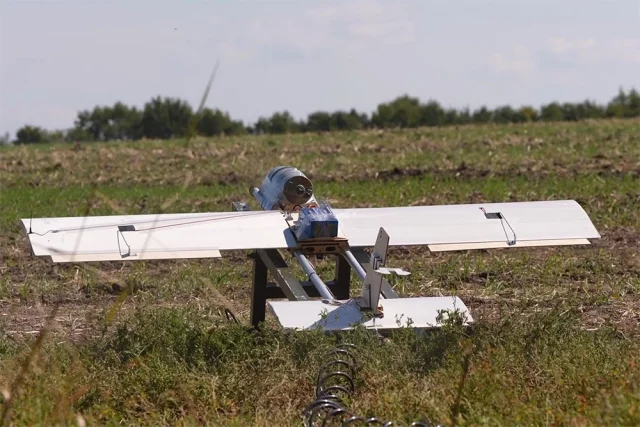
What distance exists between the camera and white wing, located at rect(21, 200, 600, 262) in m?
7.73

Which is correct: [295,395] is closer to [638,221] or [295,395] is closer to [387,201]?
[638,221]

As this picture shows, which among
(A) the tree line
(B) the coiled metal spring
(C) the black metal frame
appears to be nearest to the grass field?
(B) the coiled metal spring

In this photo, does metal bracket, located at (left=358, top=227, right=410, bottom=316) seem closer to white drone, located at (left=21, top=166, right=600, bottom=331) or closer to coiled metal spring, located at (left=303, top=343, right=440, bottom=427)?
white drone, located at (left=21, top=166, right=600, bottom=331)

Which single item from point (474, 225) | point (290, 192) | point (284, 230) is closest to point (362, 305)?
point (284, 230)

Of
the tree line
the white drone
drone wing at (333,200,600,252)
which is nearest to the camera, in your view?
the white drone

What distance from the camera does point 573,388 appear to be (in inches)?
245

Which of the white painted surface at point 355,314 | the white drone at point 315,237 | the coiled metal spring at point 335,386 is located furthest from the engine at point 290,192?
the coiled metal spring at point 335,386

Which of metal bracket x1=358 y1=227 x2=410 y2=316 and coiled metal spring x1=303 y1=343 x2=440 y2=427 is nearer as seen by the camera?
coiled metal spring x1=303 y1=343 x2=440 y2=427

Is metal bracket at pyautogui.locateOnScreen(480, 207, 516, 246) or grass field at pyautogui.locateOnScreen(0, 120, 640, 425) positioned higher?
metal bracket at pyautogui.locateOnScreen(480, 207, 516, 246)

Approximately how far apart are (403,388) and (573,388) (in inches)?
38.8

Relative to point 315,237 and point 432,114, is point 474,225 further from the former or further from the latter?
point 432,114

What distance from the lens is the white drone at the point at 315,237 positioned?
7.20 m

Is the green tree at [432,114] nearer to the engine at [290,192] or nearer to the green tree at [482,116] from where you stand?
the green tree at [482,116]

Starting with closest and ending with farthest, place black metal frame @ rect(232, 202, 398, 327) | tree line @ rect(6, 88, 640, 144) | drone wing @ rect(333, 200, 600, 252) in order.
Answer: black metal frame @ rect(232, 202, 398, 327)
drone wing @ rect(333, 200, 600, 252)
tree line @ rect(6, 88, 640, 144)
